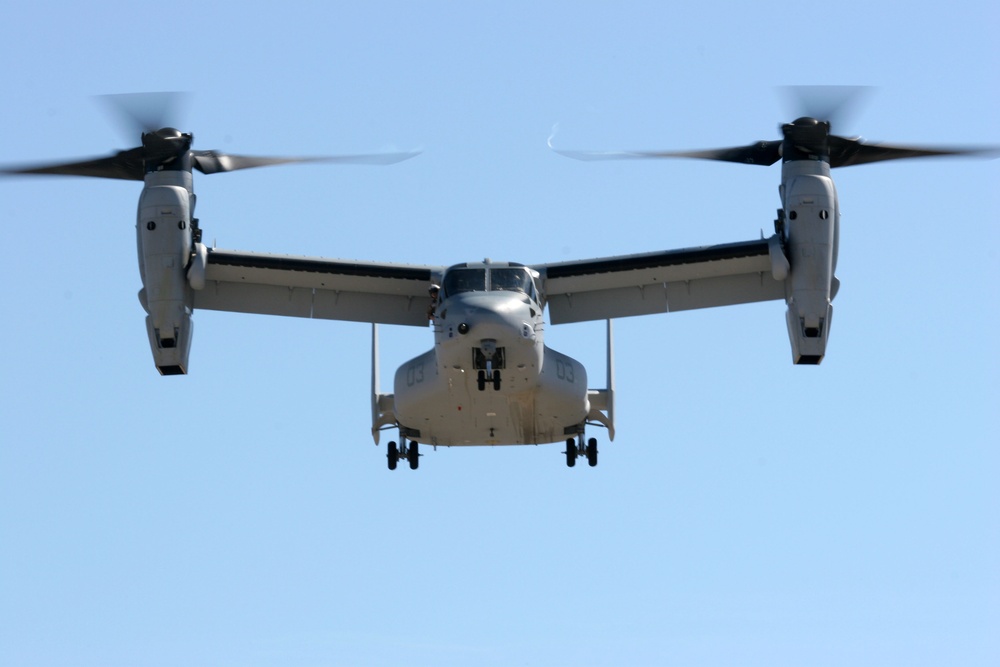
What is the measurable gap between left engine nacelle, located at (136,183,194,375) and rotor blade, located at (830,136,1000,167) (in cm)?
880

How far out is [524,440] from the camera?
26062 millimetres

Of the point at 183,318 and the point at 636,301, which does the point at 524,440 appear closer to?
the point at 636,301

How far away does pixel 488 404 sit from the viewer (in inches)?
971

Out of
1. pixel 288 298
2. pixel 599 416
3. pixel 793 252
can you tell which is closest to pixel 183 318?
pixel 288 298

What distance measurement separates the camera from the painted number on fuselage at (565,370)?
981 inches

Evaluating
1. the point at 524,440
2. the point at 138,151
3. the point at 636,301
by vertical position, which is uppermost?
the point at 138,151

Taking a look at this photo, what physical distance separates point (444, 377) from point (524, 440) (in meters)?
2.28

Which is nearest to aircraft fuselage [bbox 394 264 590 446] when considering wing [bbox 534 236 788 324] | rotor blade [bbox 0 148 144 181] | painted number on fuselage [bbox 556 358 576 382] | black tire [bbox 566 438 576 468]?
painted number on fuselage [bbox 556 358 576 382]

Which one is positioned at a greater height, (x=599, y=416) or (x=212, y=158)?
(x=212, y=158)

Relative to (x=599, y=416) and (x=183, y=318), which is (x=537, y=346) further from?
(x=183, y=318)

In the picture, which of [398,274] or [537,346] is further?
[398,274]

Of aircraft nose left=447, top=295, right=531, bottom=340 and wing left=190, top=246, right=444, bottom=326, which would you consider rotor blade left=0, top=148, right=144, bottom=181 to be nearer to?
wing left=190, top=246, right=444, bottom=326

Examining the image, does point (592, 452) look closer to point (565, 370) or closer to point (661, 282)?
point (565, 370)

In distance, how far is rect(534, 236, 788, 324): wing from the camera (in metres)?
25.4
